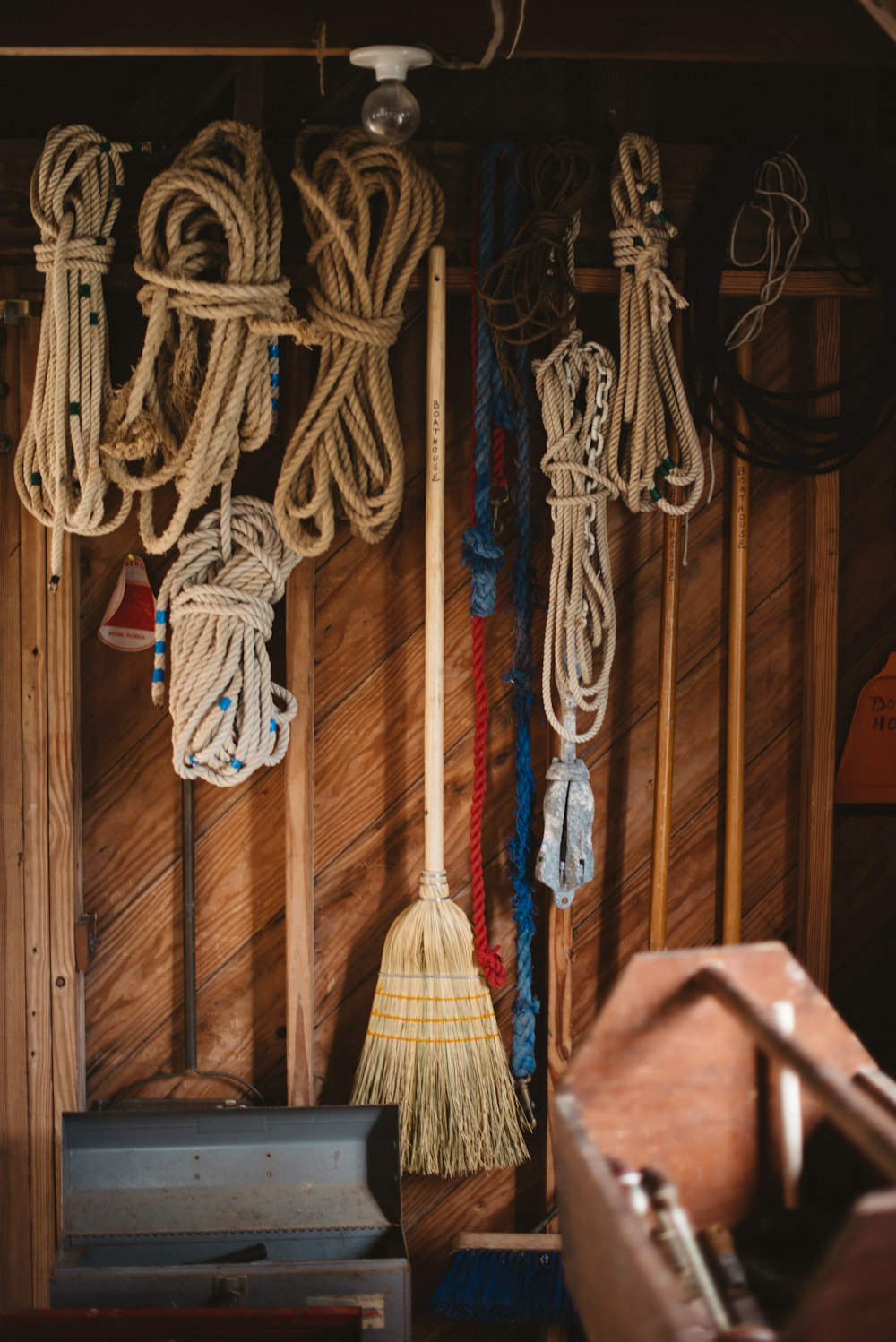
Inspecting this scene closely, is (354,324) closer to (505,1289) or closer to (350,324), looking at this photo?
(350,324)

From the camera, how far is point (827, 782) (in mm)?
2303

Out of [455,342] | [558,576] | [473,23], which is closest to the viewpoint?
[473,23]

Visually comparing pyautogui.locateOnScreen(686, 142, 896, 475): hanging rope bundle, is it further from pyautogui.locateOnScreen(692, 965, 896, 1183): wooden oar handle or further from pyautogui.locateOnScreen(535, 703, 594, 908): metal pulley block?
pyautogui.locateOnScreen(692, 965, 896, 1183): wooden oar handle

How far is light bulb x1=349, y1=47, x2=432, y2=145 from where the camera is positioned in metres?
1.65

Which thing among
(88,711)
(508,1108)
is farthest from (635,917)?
(88,711)

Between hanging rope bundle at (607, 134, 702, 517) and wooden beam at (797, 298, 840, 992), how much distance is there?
296mm

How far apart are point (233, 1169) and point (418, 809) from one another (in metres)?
0.76

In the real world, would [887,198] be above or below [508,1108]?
above

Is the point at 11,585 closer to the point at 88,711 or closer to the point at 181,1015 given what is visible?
the point at 88,711

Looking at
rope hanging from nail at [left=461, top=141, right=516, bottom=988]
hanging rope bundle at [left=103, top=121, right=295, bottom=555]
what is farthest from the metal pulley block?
hanging rope bundle at [left=103, top=121, right=295, bottom=555]

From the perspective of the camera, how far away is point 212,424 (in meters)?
2.01

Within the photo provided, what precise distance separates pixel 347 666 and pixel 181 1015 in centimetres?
80

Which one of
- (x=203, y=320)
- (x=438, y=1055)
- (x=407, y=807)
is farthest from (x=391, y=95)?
(x=438, y=1055)

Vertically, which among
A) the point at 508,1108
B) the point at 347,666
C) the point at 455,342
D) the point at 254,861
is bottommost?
the point at 508,1108
